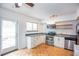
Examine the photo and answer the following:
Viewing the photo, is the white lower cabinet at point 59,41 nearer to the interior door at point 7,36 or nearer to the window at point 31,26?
the window at point 31,26

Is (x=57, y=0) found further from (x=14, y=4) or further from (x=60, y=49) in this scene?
(x=60, y=49)

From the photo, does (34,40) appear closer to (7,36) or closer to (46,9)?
(7,36)

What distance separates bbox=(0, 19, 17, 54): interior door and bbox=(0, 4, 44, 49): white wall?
0.09 m

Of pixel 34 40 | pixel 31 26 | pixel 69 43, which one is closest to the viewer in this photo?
pixel 69 43

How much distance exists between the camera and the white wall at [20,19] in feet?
5.14

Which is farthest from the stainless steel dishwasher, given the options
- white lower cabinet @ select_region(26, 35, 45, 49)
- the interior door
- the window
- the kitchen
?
the interior door

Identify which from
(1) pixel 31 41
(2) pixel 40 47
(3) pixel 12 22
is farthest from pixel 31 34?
(3) pixel 12 22

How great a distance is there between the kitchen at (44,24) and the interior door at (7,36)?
2 cm

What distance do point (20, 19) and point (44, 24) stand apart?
1.68ft

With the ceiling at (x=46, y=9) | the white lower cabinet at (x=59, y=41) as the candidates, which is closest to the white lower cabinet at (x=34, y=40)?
the white lower cabinet at (x=59, y=41)

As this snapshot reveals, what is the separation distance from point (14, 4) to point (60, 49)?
121cm

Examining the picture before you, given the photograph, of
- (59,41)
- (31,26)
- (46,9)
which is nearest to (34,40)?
(31,26)

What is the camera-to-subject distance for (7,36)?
5.22 ft

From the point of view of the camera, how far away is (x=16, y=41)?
5.48 ft
